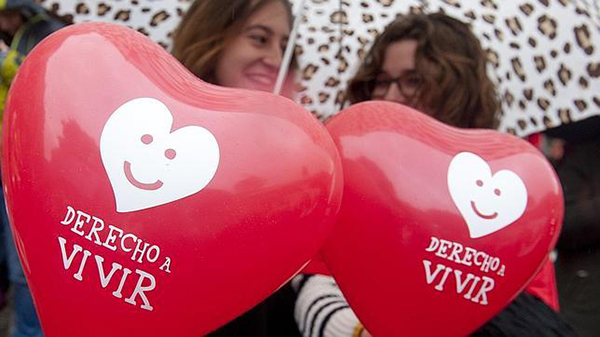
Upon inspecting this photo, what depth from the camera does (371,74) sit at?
153 cm

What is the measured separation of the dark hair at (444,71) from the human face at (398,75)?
0.05 feet

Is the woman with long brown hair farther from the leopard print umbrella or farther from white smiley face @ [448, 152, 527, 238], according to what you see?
white smiley face @ [448, 152, 527, 238]

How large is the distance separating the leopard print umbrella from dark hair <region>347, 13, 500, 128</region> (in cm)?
14

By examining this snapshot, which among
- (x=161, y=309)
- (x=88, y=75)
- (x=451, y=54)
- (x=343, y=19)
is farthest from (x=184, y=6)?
(x=161, y=309)

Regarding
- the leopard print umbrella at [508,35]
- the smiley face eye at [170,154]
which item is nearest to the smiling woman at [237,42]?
the leopard print umbrella at [508,35]

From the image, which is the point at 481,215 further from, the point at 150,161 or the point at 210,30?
the point at 210,30

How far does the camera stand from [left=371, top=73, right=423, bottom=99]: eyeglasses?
1406mm

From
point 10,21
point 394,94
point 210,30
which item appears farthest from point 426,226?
point 10,21

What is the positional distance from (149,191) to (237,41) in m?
0.79

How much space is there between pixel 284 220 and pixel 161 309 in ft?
0.52

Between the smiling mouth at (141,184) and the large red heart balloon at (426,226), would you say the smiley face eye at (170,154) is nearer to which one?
the smiling mouth at (141,184)

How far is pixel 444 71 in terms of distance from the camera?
55.7 inches

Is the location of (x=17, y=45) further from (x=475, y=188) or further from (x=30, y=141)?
(x=475, y=188)

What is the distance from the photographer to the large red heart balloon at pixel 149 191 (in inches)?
26.5
